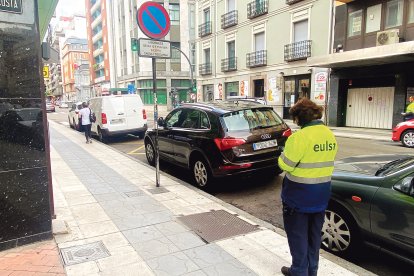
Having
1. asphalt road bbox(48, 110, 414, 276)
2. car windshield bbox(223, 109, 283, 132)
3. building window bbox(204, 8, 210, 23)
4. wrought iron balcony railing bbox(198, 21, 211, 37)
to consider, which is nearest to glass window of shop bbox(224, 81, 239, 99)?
wrought iron balcony railing bbox(198, 21, 211, 37)

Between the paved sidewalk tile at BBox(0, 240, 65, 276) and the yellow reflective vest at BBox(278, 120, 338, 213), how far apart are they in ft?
Answer: 7.83

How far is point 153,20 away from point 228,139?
98.4 inches

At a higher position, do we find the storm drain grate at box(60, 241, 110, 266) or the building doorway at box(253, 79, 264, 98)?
the building doorway at box(253, 79, 264, 98)

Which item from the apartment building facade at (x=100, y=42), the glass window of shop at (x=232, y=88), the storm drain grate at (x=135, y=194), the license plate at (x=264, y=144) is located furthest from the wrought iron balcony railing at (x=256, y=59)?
the apartment building facade at (x=100, y=42)

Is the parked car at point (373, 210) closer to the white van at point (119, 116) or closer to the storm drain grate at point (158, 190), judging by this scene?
the storm drain grate at point (158, 190)

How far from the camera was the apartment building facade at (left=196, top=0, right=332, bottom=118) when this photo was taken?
19.9m

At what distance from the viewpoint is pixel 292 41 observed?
→ 69.7ft

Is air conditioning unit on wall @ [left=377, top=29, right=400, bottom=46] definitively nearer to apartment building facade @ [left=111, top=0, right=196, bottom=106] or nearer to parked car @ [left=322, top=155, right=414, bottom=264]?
parked car @ [left=322, top=155, right=414, bottom=264]

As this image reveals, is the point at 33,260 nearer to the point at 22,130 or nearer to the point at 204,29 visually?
the point at 22,130

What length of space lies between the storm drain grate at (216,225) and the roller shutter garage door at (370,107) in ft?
49.0

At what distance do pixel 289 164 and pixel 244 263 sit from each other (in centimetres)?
133

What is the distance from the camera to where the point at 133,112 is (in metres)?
13.6

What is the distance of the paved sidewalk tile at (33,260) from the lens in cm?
320

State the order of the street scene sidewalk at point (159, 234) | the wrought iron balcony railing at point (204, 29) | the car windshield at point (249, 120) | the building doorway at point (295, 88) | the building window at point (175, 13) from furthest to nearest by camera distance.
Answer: the building window at point (175, 13), the wrought iron balcony railing at point (204, 29), the building doorway at point (295, 88), the car windshield at point (249, 120), the street scene sidewalk at point (159, 234)
